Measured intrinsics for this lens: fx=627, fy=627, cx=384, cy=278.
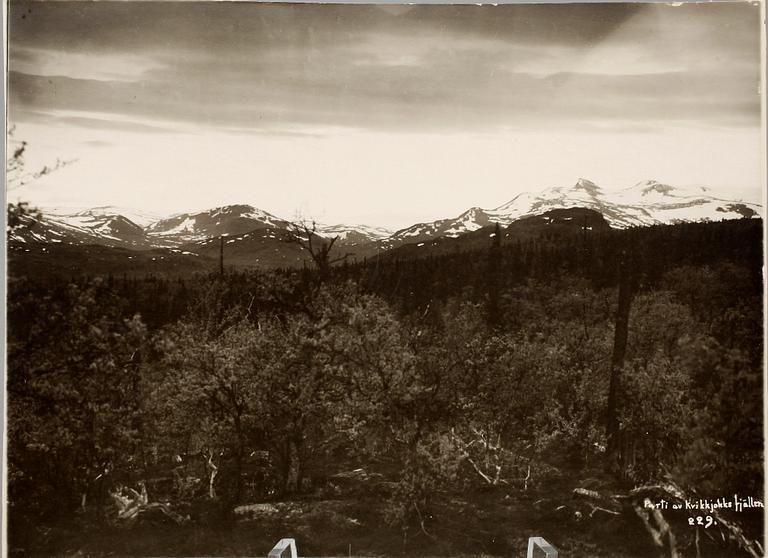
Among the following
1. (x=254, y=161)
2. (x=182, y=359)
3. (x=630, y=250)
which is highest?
(x=254, y=161)

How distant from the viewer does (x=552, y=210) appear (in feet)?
12.8

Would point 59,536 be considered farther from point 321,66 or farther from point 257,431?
point 321,66

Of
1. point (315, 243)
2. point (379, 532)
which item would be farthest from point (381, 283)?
point (379, 532)

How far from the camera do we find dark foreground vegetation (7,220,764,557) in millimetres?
3879

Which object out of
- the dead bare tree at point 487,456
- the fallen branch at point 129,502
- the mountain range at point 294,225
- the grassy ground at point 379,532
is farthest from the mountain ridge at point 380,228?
the grassy ground at point 379,532

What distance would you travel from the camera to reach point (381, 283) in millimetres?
3938

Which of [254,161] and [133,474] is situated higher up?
[254,161]

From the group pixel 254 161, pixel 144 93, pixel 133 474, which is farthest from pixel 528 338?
pixel 144 93

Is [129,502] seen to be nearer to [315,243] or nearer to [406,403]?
[406,403]

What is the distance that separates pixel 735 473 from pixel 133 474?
3.73 metres

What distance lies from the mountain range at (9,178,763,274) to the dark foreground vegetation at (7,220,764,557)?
0.39 ft

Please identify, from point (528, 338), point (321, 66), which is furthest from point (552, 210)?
point (321, 66)

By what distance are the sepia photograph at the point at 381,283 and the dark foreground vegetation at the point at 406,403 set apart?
0.06 ft

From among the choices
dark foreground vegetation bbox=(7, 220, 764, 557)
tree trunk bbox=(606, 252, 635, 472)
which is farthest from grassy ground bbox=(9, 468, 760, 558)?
tree trunk bbox=(606, 252, 635, 472)
